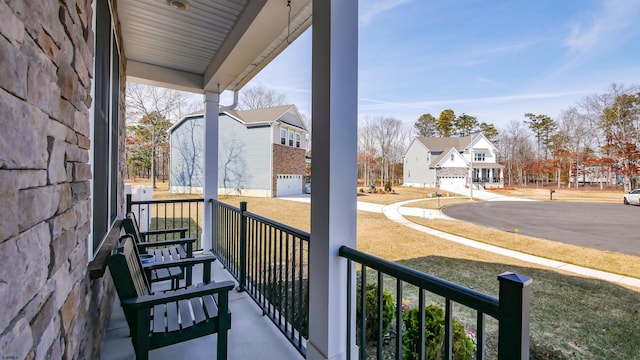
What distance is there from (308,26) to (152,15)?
151 cm

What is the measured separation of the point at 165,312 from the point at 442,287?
168 centimetres

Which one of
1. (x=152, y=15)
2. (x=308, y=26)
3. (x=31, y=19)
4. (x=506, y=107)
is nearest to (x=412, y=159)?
(x=506, y=107)

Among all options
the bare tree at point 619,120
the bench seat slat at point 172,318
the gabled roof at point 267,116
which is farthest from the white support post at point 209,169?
the gabled roof at point 267,116

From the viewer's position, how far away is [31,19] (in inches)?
32.2

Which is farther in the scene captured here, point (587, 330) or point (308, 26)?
point (587, 330)

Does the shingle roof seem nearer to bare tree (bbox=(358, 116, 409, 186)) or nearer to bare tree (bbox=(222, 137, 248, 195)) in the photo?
bare tree (bbox=(222, 137, 248, 195))

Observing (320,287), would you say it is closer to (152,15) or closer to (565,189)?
(152,15)

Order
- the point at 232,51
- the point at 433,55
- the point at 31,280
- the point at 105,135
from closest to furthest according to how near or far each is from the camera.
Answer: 1. the point at 31,280
2. the point at 105,135
3. the point at 232,51
4. the point at 433,55

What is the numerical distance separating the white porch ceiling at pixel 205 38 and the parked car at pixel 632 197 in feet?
20.1

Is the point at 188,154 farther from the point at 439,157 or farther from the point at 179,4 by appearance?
the point at 179,4

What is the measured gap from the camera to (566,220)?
28.2 ft

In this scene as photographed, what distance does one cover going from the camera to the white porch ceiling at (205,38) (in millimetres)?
2521

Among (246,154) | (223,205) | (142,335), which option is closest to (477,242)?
(223,205)

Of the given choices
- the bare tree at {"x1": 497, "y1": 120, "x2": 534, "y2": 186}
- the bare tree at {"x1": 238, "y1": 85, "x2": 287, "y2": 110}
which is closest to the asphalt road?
the bare tree at {"x1": 497, "y1": 120, "x2": 534, "y2": 186}
